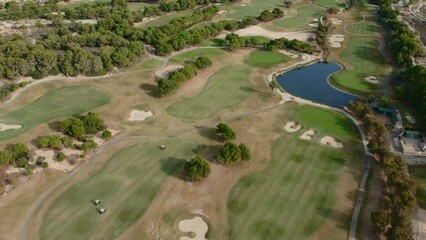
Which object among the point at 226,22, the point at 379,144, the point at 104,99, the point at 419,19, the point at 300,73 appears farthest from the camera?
the point at 419,19

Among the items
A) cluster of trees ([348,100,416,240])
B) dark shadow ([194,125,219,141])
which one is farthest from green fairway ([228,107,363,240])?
dark shadow ([194,125,219,141])

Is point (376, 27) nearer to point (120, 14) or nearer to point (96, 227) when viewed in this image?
point (120, 14)

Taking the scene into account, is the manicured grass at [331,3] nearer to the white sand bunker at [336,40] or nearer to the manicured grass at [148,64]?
the white sand bunker at [336,40]

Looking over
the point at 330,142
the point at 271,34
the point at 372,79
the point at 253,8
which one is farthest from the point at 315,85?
the point at 253,8

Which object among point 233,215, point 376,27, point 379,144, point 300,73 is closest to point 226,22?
point 300,73

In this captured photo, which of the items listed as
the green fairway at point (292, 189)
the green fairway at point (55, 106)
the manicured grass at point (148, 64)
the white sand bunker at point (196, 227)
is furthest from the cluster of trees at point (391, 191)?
the green fairway at point (55, 106)
